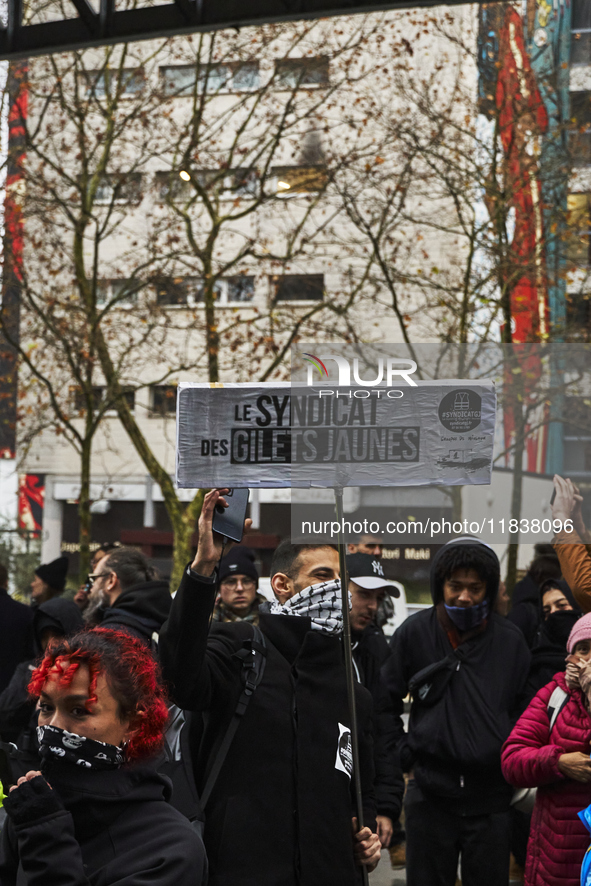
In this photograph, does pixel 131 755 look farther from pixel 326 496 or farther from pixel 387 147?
pixel 387 147

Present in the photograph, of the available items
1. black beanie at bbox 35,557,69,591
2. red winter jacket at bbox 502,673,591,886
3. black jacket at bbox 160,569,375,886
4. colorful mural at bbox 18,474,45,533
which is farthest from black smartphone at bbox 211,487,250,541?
colorful mural at bbox 18,474,45,533

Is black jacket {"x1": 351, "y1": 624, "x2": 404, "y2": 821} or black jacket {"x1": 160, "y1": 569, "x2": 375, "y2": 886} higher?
black jacket {"x1": 160, "y1": 569, "x2": 375, "y2": 886}

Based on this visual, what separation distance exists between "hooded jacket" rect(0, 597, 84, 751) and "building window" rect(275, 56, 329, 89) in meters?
12.0

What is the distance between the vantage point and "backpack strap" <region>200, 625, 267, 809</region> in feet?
9.93

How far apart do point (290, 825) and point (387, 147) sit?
13.7 metres

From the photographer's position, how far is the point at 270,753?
306 cm

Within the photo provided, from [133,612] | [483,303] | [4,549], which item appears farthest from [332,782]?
[4,549]

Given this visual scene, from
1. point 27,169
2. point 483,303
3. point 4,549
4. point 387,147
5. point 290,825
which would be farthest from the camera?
point 4,549

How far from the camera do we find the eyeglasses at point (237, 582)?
255 inches

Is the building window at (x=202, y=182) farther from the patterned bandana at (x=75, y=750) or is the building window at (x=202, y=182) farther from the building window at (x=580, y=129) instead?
the patterned bandana at (x=75, y=750)

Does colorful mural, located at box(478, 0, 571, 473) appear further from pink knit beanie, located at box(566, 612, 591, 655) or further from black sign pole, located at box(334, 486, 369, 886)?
black sign pole, located at box(334, 486, 369, 886)

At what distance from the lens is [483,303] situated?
14.1 meters

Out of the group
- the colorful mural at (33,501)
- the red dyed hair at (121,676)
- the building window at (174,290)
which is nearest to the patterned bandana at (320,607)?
the red dyed hair at (121,676)

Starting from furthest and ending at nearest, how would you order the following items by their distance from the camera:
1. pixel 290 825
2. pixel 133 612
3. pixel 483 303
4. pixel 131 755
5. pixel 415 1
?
pixel 483 303
pixel 415 1
pixel 133 612
pixel 290 825
pixel 131 755
